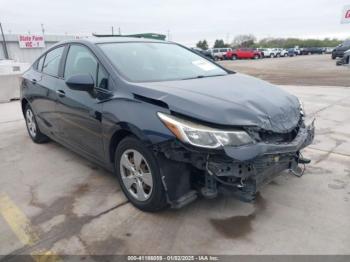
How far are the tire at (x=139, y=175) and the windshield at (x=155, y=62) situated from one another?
69 centimetres

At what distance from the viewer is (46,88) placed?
430 cm

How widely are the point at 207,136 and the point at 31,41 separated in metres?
42.1

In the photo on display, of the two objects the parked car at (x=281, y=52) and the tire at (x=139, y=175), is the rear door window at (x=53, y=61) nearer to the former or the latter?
the tire at (x=139, y=175)

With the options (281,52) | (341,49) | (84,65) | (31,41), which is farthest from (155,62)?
(281,52)

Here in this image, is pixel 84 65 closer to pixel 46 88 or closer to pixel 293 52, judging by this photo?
pixel 46 88

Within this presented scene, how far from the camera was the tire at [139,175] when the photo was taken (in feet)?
8.93

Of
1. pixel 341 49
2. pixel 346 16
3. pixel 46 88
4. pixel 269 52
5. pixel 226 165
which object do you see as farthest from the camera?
pixel 269 52

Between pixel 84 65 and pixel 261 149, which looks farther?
pixel 84 65

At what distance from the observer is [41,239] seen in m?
2.68

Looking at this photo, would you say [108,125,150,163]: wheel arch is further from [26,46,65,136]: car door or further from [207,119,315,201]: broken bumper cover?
[26,46,65,136]: car door

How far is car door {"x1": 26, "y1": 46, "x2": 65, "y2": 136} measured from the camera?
4172 mm

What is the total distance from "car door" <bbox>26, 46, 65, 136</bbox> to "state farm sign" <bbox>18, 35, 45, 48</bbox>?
1499 inches

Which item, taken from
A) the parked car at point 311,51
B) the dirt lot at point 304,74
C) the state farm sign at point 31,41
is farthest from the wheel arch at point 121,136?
the parked car at point 311,51

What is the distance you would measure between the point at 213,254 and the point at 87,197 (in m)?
1.59
